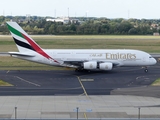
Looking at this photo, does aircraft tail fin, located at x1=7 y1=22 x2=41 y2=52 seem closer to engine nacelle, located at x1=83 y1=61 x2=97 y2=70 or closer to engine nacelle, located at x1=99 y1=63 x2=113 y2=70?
engine nacelle, located at x1=83 y1=61 x2=97 y2=70

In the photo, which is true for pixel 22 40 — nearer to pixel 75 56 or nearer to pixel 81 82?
pixel 75 56

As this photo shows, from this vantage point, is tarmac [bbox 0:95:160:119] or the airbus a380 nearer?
tarmac [bbox 0:95:160:119]

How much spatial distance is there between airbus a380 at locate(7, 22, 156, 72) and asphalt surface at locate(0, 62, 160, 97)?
1231 mm

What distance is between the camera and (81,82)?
156 ft

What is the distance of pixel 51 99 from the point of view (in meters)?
36.3

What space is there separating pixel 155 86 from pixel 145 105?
10.8 m

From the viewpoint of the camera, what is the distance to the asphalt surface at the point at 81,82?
4084cm

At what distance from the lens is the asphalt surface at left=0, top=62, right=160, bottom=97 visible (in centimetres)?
4084

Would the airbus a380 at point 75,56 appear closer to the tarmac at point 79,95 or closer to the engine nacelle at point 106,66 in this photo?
the engine nacelle at point 106,66

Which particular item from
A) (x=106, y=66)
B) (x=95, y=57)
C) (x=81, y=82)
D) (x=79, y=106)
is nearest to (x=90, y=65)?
(x=95, y=57)

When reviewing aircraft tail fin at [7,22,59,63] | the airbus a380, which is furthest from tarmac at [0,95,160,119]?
aircraft tail fin at [7,22,59,63]

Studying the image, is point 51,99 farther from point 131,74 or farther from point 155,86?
point 131,74

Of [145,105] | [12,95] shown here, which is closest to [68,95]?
[12,95]

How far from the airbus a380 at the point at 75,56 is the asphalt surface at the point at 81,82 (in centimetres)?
123
